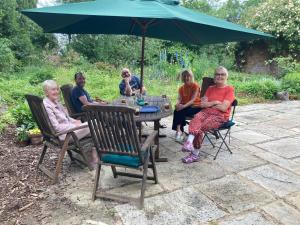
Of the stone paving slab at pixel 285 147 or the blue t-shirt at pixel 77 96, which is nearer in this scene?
the stone paving slab at pixel 285 147

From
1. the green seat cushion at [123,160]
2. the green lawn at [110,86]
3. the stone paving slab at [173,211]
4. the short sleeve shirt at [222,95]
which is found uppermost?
the short sleeve shirt at [222,95]

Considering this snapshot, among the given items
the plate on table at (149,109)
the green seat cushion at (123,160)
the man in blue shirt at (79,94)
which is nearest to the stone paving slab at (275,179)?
the plate on table at (149,109)

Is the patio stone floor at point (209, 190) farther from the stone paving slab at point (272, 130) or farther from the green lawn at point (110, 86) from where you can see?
the green lawn at point (110, 86)

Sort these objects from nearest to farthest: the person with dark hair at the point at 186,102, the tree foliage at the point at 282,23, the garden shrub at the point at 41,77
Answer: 1. the person with dark hair at the point at 186,102
2. the garden shrub at the point at 41,77
3. the tree foliage at the point at 282,23

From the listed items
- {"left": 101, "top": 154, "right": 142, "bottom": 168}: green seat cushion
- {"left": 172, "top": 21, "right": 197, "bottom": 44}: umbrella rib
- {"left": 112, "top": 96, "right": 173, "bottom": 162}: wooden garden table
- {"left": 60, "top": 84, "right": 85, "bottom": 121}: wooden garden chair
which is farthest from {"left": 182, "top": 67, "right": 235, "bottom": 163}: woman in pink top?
{"left": 60, "top": 84, "right": 85, "bottom": 121}: wooden garden chair

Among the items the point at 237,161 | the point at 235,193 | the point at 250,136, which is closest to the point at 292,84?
the point at 250,136

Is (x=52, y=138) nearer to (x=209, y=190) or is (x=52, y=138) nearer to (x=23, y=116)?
(x=23, y=116)

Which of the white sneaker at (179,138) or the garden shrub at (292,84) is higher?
the garden shrub at (292,84)

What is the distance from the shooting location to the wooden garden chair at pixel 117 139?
9.75 ft

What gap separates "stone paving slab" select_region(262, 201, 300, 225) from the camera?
9.35 ft

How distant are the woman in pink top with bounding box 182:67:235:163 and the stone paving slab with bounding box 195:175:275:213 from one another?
0.67 meters

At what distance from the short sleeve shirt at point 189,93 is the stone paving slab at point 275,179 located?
142cm

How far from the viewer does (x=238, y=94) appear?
8430mm

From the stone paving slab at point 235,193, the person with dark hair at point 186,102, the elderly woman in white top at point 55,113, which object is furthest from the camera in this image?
the person with dark hair at point 186,102
